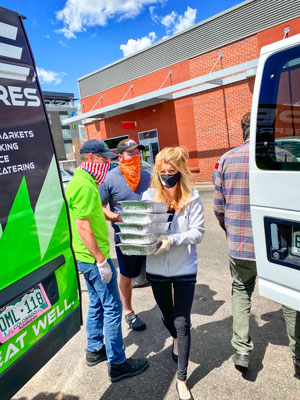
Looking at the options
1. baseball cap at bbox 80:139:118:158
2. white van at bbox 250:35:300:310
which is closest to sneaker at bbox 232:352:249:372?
white van at bbox 250:35:300:310

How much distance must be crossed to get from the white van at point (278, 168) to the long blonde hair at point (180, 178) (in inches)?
20.3

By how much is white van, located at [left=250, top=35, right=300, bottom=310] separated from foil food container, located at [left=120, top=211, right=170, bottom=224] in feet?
2.04

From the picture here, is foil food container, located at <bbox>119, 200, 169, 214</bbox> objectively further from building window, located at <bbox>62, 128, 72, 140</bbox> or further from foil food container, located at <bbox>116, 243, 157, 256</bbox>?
building window, located at <bbox>62, 128, 72, 140</bbox>

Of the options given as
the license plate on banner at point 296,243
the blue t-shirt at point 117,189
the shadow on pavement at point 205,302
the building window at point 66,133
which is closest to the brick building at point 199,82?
the shadow on pavement at point 205,302

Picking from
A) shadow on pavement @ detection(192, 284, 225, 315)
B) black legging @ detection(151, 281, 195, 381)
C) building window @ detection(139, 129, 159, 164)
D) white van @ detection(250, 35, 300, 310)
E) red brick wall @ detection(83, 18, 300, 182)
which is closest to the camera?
white van @ detection(250, 35, 300, 310)

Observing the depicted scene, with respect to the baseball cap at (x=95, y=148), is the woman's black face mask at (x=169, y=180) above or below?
below

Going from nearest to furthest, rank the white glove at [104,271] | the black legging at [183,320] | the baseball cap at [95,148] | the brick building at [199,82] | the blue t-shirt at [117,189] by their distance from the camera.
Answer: the black legging at [183,320] → the white glove at [104,271] → the baseball cap at [95,148] → the blue t-shirt at [117,189] → the brick building at [199,82]

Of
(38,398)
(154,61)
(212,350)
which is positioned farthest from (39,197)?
(154,61)

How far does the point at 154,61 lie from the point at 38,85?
1643cm

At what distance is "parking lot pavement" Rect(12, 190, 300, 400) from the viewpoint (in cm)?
227

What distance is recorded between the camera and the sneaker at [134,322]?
3181 mm

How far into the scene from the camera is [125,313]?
134 inches

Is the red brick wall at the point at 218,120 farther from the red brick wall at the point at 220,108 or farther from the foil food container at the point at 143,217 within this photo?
the foil food container at the point at 143,217

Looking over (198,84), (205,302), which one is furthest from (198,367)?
(198,84)
